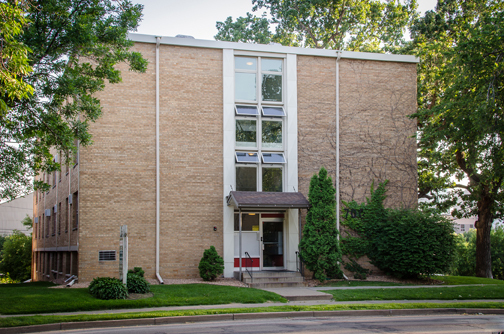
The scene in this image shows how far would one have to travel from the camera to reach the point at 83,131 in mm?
15008

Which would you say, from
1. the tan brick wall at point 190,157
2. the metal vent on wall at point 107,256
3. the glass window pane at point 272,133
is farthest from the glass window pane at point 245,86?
the metal vent on wall at point 107,256

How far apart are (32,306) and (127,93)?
32.9 feet

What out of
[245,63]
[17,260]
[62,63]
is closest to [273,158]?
[245,63]

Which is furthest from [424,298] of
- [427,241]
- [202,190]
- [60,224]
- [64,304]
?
[60,224]

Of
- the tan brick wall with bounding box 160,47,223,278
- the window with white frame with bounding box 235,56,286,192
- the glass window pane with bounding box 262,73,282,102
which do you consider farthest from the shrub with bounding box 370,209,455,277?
the glass window pane with bounding box 262,73,282,102

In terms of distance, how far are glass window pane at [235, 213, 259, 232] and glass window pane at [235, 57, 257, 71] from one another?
21.2ft

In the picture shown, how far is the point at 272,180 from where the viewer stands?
21.0 m

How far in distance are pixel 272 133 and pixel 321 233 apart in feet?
16.1

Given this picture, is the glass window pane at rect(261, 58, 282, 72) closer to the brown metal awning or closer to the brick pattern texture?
the brick pattern texture

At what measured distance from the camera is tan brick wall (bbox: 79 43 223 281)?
18688mm

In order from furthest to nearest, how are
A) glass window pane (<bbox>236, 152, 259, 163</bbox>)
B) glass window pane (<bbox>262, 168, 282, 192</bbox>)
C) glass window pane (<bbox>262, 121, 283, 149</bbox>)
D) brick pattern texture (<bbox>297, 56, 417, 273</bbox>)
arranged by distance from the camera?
brick pattern texture (<bbox>297, 56, 417, 273</bbox>)
glass window pane (<bbox>262, 121, 283, 149</bbox>)
glass window pane (<bbox>262, 168, 282, 192</bbox>)
glass window pane (<bbox>236, 152, 259, 163</bbox>)

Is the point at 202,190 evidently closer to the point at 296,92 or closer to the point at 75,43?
the point at 296,92

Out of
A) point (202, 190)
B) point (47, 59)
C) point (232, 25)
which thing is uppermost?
point (232, 25)

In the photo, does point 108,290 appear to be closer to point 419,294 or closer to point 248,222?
point 248,222
